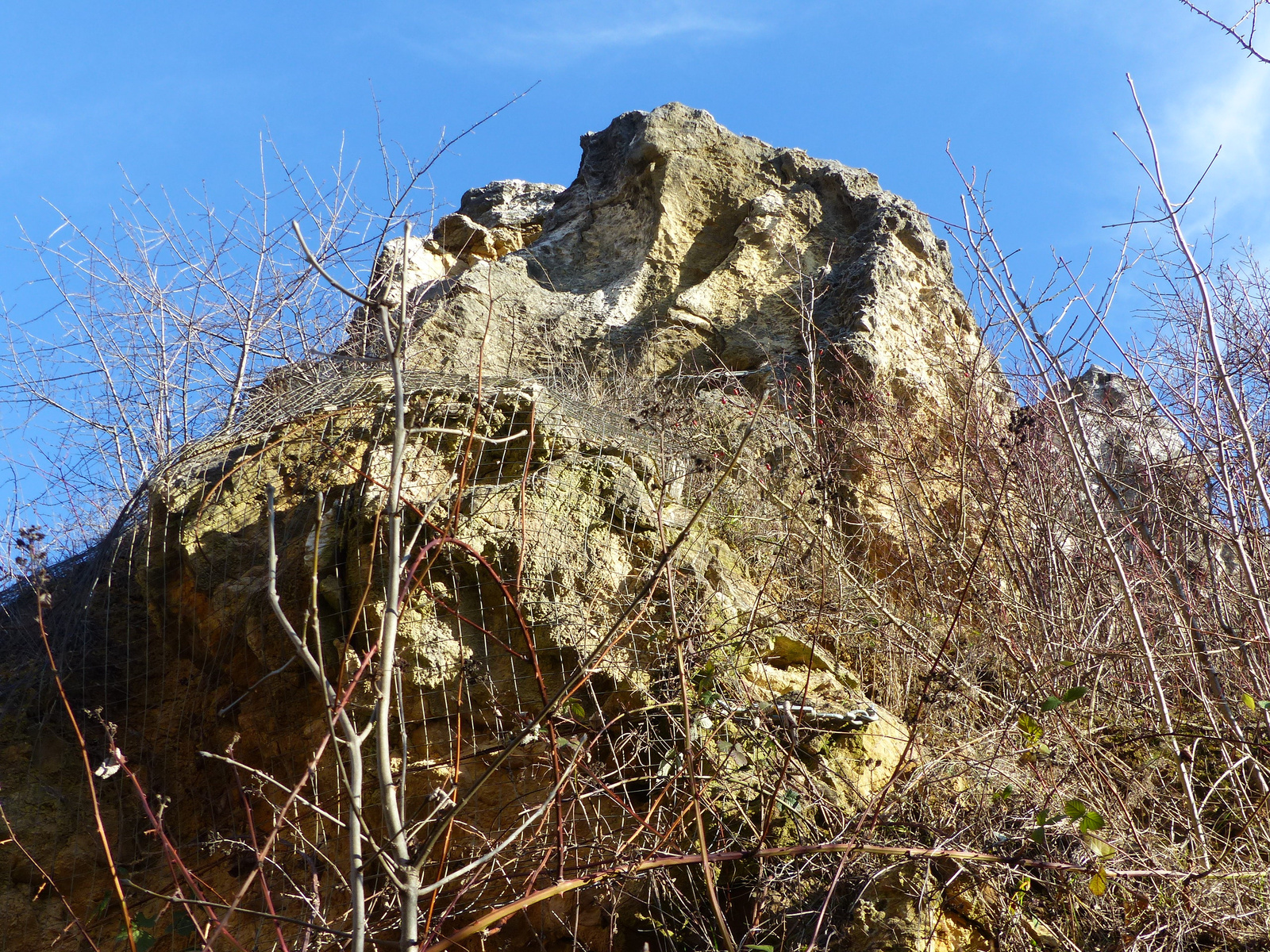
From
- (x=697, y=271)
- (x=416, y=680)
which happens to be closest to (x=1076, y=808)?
(x=416, y=680)

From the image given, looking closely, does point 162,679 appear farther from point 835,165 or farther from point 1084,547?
point 835,165

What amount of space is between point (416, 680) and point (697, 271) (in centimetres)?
548

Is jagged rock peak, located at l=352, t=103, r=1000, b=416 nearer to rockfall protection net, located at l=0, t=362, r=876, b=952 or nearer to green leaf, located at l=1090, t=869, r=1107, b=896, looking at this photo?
rockfall protection net, located at l=0, t=362, r=876, b=952

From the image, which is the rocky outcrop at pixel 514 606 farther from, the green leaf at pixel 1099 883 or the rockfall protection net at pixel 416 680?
the green leaf at pixel 1099 883

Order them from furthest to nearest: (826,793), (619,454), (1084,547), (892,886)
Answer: (1084,547) < (619,454) < (826,793) < (892,886)

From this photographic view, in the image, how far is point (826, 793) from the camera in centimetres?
304

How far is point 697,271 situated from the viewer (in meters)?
7.79

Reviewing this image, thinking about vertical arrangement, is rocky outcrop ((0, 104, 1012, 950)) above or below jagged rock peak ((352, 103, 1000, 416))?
below

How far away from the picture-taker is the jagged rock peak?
6.75m

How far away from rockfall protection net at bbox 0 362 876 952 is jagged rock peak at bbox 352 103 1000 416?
2.70 m

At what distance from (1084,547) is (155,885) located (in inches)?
163

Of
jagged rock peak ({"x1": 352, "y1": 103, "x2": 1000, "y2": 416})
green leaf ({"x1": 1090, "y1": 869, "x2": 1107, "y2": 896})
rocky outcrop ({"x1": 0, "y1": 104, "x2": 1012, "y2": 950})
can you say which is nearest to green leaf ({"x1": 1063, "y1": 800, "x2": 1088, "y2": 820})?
green leaf ({"x1": 1090, "y1": 869, "x2": 1107, "y2": 896})

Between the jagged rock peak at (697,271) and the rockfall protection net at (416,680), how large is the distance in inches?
106

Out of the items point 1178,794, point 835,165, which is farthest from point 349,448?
point 835,165
